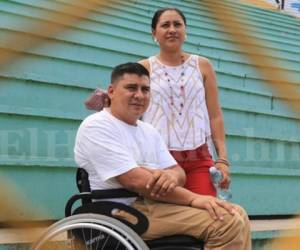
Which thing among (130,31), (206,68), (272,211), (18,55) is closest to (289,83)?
(18,55)

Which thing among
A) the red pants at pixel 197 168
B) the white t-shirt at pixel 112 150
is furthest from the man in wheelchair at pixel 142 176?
the red pants at pixel 197 168

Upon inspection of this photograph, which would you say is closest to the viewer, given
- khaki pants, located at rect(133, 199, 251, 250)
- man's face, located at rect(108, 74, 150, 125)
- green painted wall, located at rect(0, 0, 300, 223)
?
khaki pants, located at rect(133, 199, 251, 250)

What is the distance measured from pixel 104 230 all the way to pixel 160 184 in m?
0.17

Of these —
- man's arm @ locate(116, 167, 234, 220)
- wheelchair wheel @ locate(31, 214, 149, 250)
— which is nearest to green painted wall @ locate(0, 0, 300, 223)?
wheelchair wheel @ locate(31, 214, 149, 250)

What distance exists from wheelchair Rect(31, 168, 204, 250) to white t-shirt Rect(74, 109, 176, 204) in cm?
3

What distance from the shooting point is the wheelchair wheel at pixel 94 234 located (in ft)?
3.76

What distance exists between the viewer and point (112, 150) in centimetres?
128

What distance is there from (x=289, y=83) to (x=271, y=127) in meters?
2.21

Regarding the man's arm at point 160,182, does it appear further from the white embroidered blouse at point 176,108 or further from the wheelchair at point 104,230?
the white embroidered blouse at point 176,108

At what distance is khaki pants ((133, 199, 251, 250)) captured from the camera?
1249 mm

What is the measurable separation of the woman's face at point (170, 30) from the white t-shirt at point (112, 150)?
0.78 ft

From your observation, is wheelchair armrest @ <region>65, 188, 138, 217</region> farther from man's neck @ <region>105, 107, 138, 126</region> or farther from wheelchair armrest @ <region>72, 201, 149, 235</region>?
man's neck @ <region>105, 107, 138, 126</region>

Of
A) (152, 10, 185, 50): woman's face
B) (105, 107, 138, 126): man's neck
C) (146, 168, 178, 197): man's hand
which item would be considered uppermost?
(152, 10, 185, 50): woman's face

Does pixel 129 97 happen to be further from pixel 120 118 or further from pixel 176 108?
pixel 176 108
